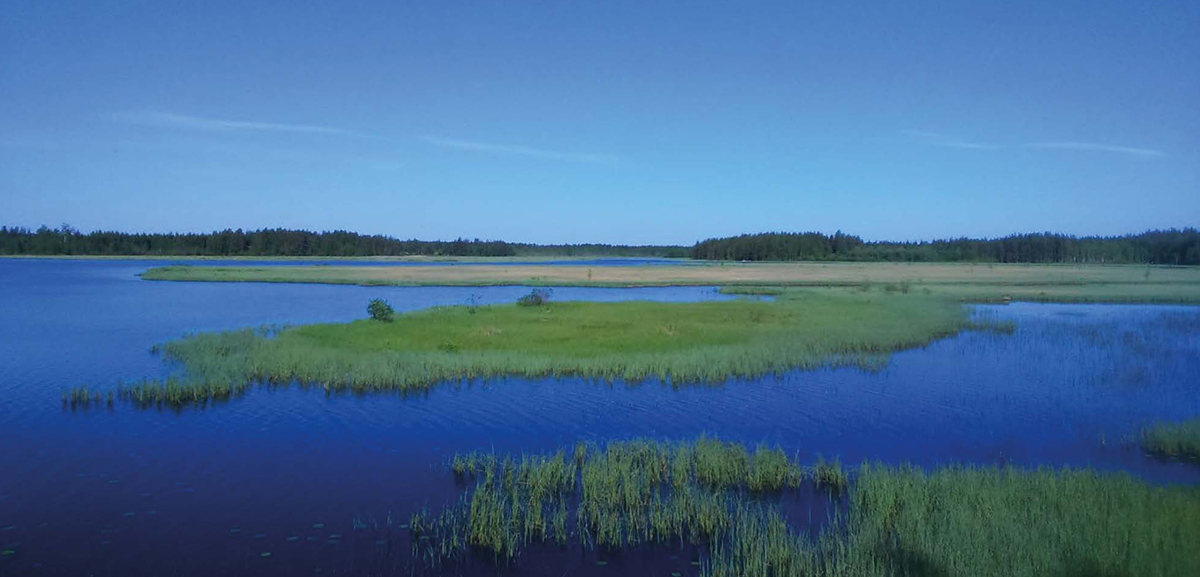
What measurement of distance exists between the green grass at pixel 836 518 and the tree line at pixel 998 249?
60158 mm

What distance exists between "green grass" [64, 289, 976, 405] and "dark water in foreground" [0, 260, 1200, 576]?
4.71 ft

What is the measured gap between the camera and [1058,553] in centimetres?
960

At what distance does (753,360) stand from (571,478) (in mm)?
14058

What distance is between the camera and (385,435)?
17016 millimetres

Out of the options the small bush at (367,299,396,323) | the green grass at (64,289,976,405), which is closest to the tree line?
the green grass at (64,289,976,405)

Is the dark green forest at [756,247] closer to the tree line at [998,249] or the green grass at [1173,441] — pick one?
the tree line at [998,249]

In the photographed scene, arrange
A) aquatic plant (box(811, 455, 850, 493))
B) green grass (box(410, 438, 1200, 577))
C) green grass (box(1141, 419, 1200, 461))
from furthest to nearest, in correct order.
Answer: green grass (box(1141, 419, 1200, 461)) < aquatic plant (box(811, 455, 850, 493)) < green grass (box(410, 438, 1200, 577))

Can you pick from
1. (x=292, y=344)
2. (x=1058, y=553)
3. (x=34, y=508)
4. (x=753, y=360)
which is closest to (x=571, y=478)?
(x=1058, y=553)

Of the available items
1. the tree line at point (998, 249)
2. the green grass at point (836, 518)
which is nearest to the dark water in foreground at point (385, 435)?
the green grass at point (836, 518)

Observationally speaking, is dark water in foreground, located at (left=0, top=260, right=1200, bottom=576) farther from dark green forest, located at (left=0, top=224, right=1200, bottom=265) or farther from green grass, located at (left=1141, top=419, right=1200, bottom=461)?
dark green forest, located at (left=0, top=224, right=1200, bottom=265)

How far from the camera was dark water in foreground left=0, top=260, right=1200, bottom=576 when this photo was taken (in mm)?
10781

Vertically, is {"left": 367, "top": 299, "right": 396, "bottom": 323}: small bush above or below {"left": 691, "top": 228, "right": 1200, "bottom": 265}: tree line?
below

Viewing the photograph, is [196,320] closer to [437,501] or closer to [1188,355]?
[437,501]

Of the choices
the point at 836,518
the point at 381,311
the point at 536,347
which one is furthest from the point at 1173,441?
the point at 381,311
